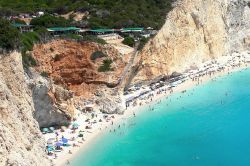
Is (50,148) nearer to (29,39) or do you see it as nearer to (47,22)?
(29,39)

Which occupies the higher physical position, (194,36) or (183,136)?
(194,36)

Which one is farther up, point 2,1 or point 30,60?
point 2,1

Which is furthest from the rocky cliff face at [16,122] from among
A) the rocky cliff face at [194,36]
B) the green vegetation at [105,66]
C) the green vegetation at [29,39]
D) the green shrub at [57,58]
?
the rocky cliff face at [194,36]

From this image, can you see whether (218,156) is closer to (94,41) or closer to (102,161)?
(102,161)

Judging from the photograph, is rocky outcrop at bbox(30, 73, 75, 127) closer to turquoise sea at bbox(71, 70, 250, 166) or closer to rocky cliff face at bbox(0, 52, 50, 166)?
turquoise sea at bbox(71, 70, 250, 166)

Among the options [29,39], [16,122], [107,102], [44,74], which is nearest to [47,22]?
[29,39]

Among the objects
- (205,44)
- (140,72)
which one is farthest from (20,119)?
(205,44)

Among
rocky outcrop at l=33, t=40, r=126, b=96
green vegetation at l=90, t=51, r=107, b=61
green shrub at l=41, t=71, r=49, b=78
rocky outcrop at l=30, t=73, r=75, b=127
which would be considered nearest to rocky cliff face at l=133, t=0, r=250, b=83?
green vegetation at l=90, t=51, r=107, b=61
